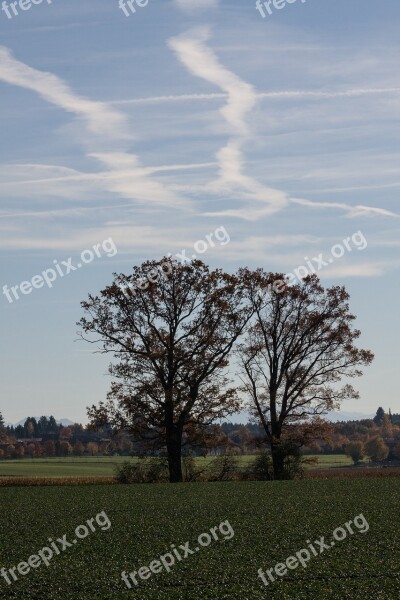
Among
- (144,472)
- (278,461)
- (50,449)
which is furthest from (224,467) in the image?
(50,449)

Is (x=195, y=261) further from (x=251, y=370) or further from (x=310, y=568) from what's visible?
(x=310, y=568)

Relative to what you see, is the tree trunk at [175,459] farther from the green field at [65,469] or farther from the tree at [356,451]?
the tree at [356,451]

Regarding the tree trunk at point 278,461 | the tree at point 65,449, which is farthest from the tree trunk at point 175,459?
the tree at point 65,449

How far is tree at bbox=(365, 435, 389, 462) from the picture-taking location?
15988 centimetres

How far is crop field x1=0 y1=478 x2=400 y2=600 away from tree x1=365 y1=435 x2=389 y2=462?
4597 inches

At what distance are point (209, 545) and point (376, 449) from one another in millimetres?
146183

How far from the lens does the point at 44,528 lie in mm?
31578

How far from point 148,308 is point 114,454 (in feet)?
417

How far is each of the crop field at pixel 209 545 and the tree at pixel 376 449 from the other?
383 ft

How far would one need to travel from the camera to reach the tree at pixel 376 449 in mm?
159875

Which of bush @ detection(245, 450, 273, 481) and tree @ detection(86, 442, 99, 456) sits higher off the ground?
tree @ detection(86, 442, 99, 456)

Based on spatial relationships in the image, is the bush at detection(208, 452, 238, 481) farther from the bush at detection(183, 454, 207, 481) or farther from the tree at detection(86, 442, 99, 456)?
the tree at detection(86, 442, 99, 456)

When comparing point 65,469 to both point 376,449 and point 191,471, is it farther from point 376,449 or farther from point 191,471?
point 376,449

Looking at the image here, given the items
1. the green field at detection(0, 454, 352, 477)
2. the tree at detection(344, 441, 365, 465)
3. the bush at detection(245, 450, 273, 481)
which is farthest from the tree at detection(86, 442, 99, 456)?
the bush at detection(245, 450, 273, 481)
